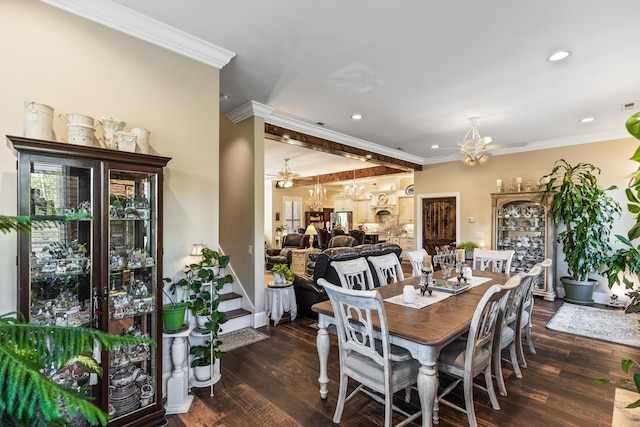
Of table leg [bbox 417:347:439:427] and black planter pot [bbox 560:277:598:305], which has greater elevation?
table leg [bbox 417:347:439:427]

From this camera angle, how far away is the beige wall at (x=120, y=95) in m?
1.94

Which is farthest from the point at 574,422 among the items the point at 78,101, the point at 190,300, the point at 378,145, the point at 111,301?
the point at 378,145

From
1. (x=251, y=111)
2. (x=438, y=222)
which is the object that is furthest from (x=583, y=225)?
(x=251, y=111)

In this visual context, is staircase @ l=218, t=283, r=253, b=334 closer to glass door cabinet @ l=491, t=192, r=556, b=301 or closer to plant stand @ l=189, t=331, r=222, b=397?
plant stand @ l=189, t=331, r=222, b=397

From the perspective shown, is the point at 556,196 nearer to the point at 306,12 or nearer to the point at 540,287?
the point at 540,287

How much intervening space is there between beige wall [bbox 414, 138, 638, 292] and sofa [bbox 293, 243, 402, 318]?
10.0 feet

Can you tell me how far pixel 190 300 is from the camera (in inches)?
104

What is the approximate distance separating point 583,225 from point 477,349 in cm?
447

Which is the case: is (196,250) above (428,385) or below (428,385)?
above

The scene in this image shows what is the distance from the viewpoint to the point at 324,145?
210 inches

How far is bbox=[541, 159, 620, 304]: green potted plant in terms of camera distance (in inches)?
201

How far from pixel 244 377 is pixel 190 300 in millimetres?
929

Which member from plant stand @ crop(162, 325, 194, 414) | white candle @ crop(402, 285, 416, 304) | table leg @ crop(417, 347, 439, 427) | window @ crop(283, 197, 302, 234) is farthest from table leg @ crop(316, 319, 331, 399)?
window @ crop(283, 197, 302, 234)

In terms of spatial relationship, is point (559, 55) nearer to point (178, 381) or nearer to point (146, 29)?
point (146, 29)
